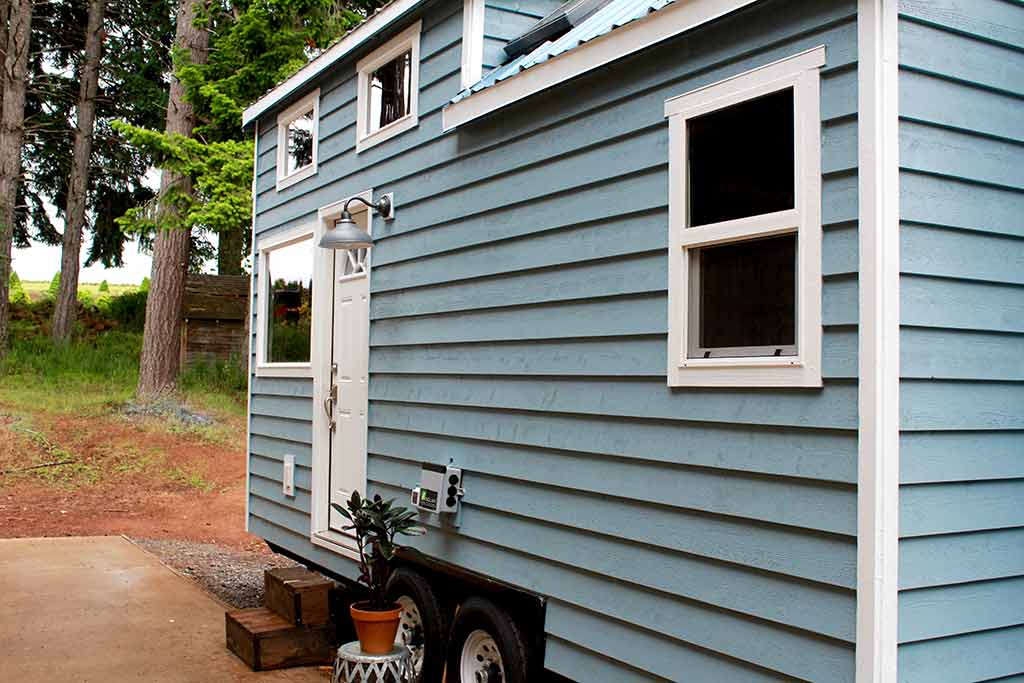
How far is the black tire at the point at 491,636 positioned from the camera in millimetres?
4527

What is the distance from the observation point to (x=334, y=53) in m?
6.84

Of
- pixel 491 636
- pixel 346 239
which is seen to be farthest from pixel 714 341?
pixel 346 239

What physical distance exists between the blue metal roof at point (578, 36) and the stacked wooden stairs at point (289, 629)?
303 cm

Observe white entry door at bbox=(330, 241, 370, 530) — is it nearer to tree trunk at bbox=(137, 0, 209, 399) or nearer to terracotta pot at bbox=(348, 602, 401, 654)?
terracotta pot at bbox=(348, 602, 401, 654)

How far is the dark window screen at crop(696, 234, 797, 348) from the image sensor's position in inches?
134

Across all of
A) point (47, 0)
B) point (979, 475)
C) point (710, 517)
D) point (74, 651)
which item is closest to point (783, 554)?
point (710, 517)

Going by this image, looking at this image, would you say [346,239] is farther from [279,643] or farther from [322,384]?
[279,643]

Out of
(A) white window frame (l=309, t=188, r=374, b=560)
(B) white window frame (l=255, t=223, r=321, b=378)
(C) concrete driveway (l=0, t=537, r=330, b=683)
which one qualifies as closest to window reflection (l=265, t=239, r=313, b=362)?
(B) white window frame (l=255, t=223, r=321, b=378)

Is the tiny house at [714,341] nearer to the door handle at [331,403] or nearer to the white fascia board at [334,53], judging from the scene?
the white fascia board at [334,53]

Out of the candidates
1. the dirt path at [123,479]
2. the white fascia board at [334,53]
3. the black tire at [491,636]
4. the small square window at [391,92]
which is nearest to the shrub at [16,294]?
the dirt path at [123,479]

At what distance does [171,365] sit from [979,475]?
47.1 feet

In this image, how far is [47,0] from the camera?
1905cm

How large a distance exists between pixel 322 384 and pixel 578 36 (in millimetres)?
3291

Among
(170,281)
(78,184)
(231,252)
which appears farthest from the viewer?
(231,252)
